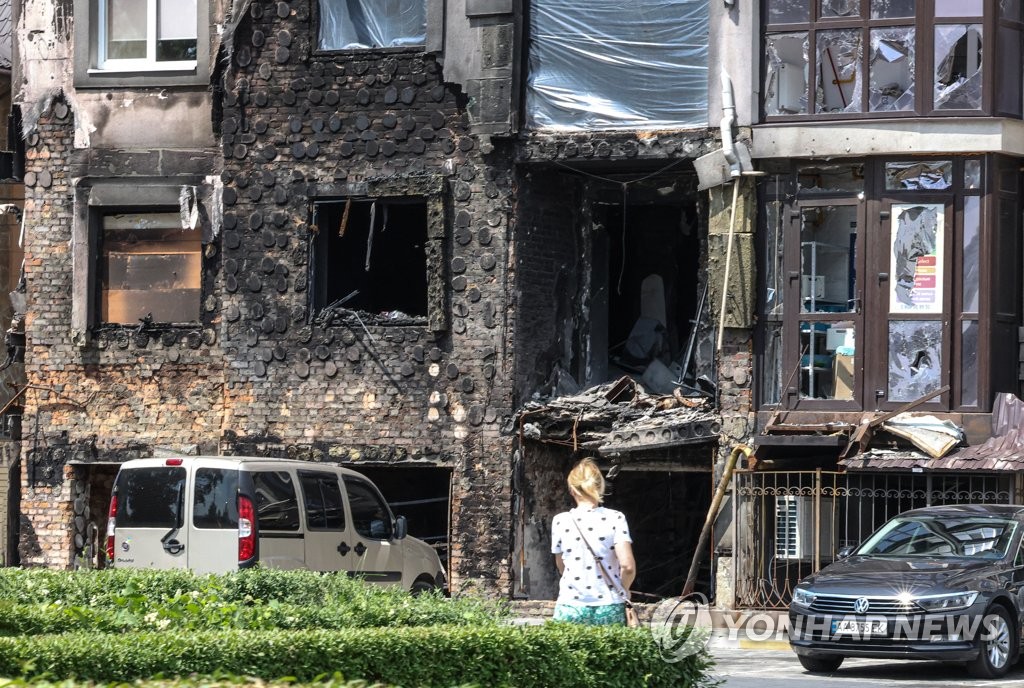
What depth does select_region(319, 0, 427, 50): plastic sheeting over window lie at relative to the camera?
23.3m

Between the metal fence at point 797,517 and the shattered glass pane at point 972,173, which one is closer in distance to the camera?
the metal fence at point 797,517

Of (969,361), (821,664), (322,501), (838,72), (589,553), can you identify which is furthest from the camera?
(838,72)

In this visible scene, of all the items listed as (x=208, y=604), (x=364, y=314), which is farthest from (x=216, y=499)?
(x=364, y=314)

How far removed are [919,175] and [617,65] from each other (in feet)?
13.2

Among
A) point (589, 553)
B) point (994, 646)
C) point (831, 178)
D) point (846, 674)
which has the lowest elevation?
point (846, 674)

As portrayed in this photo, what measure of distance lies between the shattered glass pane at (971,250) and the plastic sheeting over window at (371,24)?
7.25 metres

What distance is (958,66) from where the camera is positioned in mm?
20906

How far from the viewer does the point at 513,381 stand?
22.7m

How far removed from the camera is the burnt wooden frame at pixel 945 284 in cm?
2077

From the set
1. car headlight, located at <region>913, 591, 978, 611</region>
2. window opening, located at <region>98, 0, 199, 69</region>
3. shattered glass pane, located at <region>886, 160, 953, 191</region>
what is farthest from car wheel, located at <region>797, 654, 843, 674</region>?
window opening, located at <region>98, 0, 199, 69</region>

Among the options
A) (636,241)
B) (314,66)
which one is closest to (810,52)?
(636,241)

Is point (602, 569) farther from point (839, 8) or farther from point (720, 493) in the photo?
point (839, 8)

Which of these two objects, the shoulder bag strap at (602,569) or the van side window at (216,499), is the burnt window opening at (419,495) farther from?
the shoulder bag strap at (602,569)

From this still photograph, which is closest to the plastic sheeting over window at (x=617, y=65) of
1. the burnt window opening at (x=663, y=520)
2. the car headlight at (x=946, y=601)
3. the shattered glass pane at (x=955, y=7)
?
Result: the shattered glass pane at (x=955, y=7)
